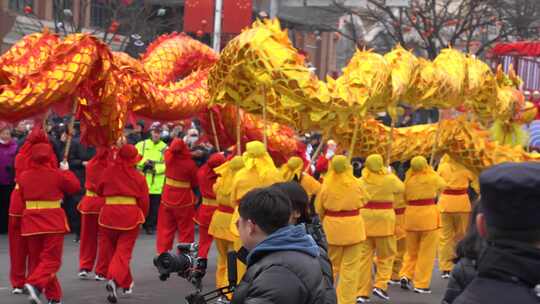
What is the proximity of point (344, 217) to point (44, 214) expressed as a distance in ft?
8.57

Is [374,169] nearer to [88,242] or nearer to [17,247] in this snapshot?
[88,242]

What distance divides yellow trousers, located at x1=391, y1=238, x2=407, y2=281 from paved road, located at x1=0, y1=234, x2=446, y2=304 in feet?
1.11

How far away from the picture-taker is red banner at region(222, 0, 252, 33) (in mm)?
20125

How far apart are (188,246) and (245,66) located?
4.26 meters

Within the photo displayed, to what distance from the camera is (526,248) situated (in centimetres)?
269

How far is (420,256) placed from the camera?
11.0 meters

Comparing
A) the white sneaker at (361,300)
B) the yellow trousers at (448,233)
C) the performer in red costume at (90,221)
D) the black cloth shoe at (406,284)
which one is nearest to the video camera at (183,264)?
the white sneaker at (361,300)

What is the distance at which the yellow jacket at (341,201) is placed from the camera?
912 cm

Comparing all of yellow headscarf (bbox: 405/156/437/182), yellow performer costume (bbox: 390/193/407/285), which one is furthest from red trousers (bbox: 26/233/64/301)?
yellow headscarf (bbox: 405/156/437/182)

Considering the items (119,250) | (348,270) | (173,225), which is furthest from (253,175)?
(173,225)

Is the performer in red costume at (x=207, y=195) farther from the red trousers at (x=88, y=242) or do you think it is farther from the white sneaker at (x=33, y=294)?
the white sneaker at (x=33, y=294)

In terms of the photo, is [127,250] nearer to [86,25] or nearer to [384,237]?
[384,237]

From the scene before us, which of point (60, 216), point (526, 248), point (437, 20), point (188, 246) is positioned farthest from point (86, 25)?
point (526, 248)

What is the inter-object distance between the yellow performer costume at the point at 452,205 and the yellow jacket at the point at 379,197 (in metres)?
2.05
